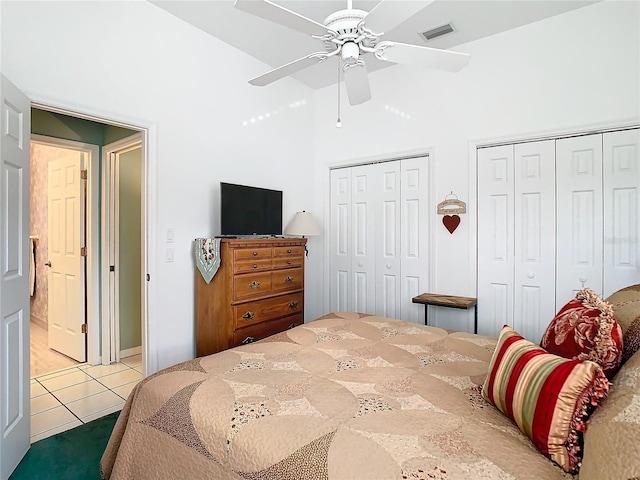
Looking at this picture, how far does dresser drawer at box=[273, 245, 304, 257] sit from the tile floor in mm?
1694

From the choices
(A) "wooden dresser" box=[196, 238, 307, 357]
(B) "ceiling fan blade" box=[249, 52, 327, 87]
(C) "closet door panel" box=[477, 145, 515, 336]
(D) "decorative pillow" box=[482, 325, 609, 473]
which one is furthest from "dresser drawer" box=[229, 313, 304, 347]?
(D) "decorative pillow" box=[482, 325, 609, 473]

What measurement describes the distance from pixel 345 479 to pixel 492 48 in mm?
3556

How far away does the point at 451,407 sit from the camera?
134 centimetres

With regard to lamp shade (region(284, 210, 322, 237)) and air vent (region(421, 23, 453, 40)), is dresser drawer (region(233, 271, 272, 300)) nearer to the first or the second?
lamp shade (region(284, 210, 322, 237))

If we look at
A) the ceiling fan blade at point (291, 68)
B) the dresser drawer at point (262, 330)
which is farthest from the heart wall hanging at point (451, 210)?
the ceiling fan blade at point (291, 68)

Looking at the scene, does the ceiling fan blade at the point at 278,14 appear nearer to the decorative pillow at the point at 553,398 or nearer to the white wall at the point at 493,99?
the decorative pillow at the point at 553,398

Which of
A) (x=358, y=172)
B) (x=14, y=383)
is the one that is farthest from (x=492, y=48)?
(x=14, y=383)

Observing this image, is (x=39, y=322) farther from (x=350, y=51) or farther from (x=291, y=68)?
(x=350, y=51)

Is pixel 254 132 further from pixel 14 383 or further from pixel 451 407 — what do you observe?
pixel 451 407

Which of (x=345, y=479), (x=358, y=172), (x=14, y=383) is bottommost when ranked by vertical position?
(x=14, y=383)

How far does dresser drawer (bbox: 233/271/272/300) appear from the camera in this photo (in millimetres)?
3023

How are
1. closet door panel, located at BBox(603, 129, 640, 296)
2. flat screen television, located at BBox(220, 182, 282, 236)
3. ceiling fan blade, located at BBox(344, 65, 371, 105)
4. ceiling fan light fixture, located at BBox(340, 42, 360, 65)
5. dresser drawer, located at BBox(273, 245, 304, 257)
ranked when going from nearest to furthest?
1. ceiling fan light fixture, located at BBox(340, 42, 360, 65)
2. ceiling fan blade, located at BBox(344, 65, 371, 105)
3. closet door panel, located at BBox(603, 129, 640, 296)
4. flat screen television, located at BBox(220, 182, 282, 236)
5. dresser drawer, located at BBox(273, 245, 304, 257)

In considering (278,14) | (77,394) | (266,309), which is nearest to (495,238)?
(266,309)

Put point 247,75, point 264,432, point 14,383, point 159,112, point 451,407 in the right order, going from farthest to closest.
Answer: point 247,75
point 159,112
point 14,383
point 451,407
point 264,432
